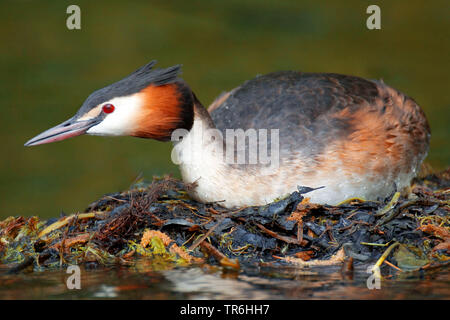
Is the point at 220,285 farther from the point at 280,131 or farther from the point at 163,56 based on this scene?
the point at 163,56

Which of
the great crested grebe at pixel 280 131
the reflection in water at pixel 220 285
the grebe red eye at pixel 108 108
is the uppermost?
the grebe red eye at pixel 108 108

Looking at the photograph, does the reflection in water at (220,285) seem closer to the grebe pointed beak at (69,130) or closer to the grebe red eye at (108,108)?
the grebe pointed beak at (69,130)

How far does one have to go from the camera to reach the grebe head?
584 cm

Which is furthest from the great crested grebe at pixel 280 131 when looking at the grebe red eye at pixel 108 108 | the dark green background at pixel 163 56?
the dark green background at pixel 163 56

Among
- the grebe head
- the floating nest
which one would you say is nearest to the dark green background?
the grebe head

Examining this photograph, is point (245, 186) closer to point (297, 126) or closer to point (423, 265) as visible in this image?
point (297, 126)

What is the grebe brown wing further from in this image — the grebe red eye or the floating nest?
the grebe red eye

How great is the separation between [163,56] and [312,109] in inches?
200

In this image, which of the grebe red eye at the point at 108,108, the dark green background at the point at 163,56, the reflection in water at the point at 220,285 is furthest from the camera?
the dark green background at the point at 163,56

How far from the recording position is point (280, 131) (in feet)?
20.8

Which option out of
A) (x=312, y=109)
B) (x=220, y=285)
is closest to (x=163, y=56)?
(x=312, y=109)

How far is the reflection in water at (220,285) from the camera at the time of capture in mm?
4359

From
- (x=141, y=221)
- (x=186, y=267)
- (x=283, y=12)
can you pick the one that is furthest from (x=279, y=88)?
(x=283, y=12)

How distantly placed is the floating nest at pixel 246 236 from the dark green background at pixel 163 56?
364cm
